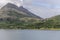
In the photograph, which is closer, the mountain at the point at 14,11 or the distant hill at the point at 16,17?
the distant hill at the point at 16,17

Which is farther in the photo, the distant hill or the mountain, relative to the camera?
the mountain

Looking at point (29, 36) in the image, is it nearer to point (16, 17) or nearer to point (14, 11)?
point (16, 17)

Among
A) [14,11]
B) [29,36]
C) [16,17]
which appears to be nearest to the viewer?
[14,11]

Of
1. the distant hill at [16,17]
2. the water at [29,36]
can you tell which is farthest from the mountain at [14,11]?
the water at [29,36]

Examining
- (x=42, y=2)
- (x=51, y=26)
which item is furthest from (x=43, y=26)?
(x=42, y=2)

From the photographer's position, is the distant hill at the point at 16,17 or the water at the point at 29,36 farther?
the water at the point at 29,36

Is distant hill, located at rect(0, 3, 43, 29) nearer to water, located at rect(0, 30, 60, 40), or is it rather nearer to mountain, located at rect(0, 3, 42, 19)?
mountain, located at rect(0, 3, 42, 19)

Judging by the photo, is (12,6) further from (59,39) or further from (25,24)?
(59,39)

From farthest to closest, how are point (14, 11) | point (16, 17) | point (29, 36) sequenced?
point (29, 36), point (16, 17), point (14, 11)

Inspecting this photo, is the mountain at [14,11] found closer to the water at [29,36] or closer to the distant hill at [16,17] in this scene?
the distant hill at [16,17]

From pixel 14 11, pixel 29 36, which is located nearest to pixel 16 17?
pixel 14 11

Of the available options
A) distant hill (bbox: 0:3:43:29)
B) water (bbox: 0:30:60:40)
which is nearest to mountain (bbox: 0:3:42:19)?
distant hill (bbox: 0:3:43:29)

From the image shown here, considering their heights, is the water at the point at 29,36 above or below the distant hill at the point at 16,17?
below
